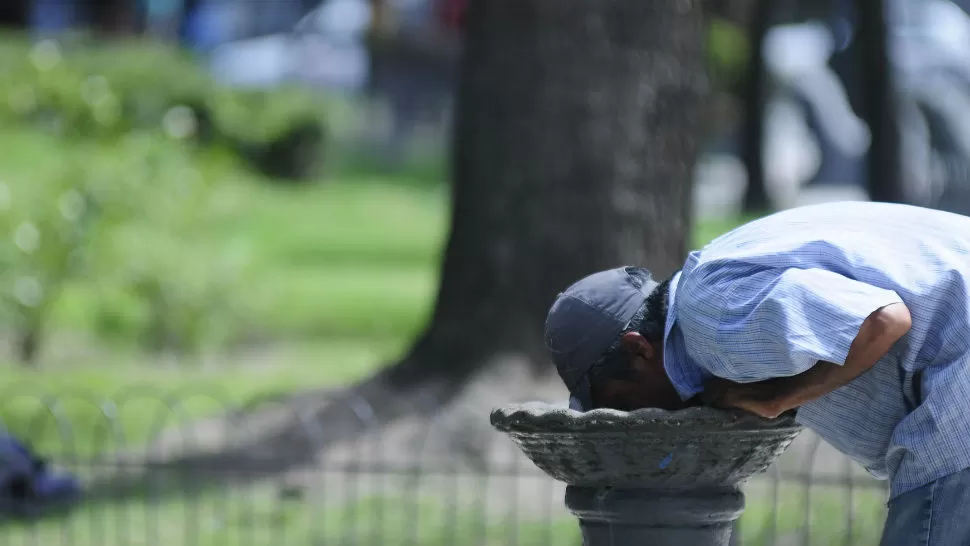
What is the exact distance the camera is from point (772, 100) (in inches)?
984

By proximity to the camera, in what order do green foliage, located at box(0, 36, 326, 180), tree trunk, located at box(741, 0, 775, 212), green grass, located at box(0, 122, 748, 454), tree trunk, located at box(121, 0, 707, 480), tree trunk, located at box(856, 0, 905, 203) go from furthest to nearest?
tree trunk, located at box(741, 0, 775, 212) → green foliage, located at box(0, 36, 326, 180) → tree trunk, located at box(856, 0, 905, 203) → green grass, located at box(0, 122, 748, 454) → tree trunk, located at box(121, 0, 707, 480)

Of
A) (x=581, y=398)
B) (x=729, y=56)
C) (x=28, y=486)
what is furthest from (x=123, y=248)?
(x=729, y=56)

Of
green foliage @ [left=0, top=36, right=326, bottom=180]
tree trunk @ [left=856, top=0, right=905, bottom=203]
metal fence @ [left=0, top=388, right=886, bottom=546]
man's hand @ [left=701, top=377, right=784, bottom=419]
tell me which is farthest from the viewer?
green foliage @ [left=0, top=36, right=326, bottom=180]

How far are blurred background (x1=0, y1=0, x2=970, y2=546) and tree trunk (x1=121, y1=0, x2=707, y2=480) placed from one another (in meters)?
0.01

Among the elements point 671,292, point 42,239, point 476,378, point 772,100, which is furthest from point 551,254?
point 772,100

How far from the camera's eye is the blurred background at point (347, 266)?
21.2 ft

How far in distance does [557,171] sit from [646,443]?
429cm

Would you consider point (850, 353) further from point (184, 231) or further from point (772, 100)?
point (772, 100)

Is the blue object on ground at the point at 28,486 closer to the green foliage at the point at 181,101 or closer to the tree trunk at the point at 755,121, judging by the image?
the green foliage at the point at 181,101

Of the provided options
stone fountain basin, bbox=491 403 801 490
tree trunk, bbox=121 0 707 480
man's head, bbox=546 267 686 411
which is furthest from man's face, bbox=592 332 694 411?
tree trunk, bbox=121 0 707 480

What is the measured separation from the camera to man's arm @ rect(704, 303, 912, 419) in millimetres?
2680

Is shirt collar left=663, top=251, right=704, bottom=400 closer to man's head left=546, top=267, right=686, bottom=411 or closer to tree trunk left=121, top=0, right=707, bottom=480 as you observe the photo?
man's head left=546, top=267, right=686, bottom=411

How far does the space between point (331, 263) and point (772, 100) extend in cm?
1105

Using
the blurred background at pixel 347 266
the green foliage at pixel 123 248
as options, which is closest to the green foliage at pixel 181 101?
the blurred background at pixel 347 266
